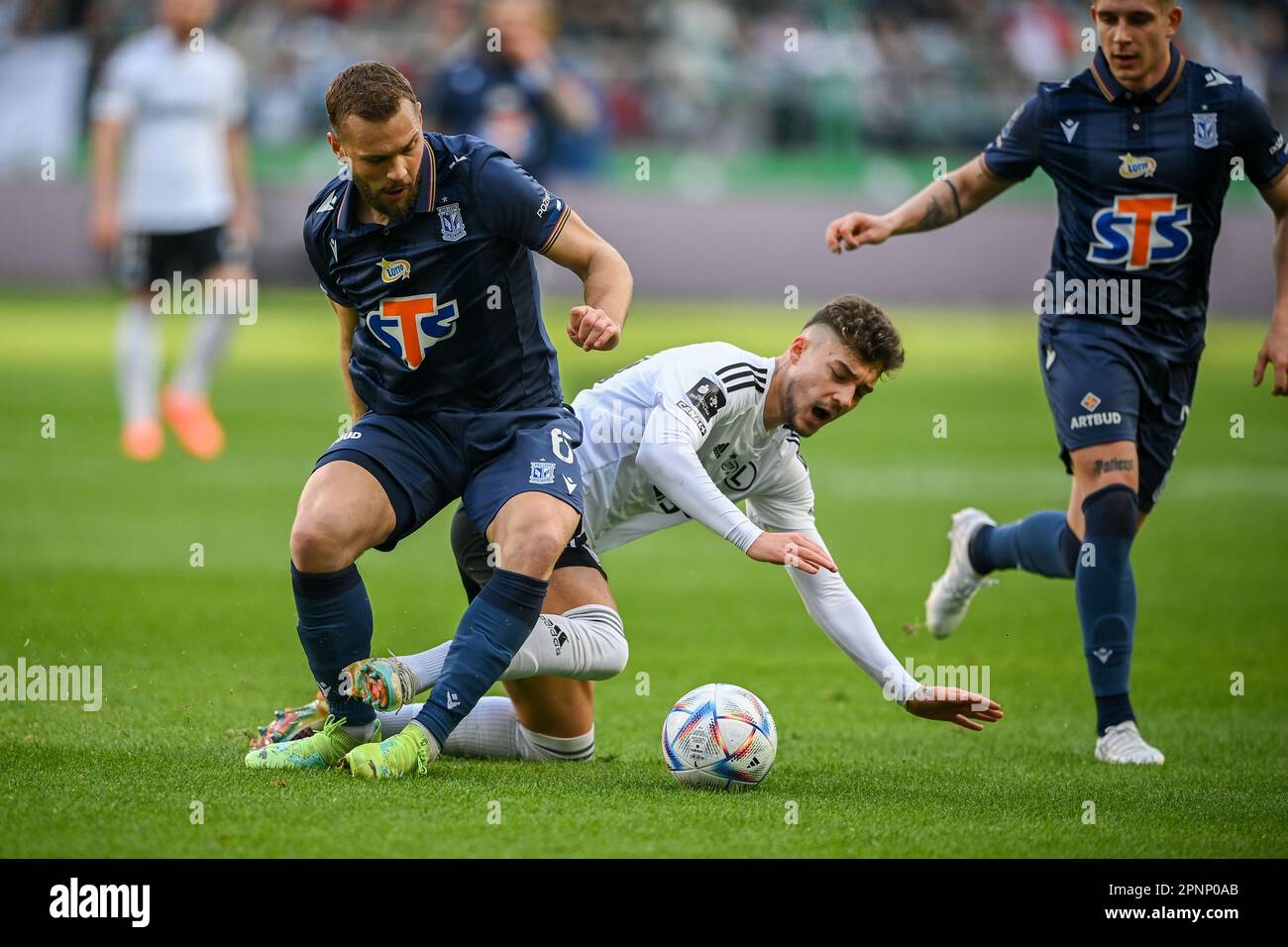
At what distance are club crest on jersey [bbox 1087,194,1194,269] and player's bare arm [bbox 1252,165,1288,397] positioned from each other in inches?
12.3

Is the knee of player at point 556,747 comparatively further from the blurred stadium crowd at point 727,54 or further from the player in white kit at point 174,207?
the blurred stadium crowd at point 727,54

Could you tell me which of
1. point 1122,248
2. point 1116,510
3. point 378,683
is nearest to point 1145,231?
point 1122,248

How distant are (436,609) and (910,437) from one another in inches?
299

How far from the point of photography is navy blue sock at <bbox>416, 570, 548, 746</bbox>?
483 centimetres

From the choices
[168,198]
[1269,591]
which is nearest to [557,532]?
[1269,591]

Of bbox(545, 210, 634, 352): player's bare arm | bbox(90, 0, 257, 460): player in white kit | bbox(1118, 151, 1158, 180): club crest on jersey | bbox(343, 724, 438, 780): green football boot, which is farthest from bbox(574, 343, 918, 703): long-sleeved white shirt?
bbox(90, 0, 257, 460): player in white kit

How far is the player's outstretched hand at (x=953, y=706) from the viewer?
4.88 meters

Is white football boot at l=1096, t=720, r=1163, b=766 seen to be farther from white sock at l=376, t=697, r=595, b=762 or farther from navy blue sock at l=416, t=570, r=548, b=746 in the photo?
navy blue sock at l=416, t=570, r=548, b=746

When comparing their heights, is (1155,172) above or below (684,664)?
above

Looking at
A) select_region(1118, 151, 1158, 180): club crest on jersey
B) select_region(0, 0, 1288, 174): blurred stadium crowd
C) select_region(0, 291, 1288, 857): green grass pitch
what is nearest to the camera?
select_region(0, 291, 1288, 857): green grass pitch

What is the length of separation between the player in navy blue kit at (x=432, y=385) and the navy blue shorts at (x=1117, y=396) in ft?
6.09

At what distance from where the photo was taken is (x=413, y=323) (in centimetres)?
521

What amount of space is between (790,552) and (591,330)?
872 millimetres

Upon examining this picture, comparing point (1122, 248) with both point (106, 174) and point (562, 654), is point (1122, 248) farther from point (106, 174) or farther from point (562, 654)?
point (106, 174)
